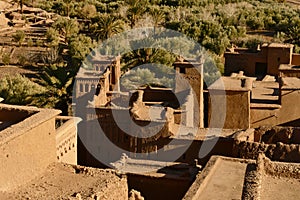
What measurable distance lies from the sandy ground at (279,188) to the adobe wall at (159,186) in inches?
113

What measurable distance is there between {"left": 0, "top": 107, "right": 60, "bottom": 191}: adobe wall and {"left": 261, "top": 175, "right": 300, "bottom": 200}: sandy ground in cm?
349

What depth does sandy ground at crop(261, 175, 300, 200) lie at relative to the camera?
25.7ft

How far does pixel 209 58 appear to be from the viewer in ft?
74.3

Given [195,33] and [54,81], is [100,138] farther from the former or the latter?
[195,33]

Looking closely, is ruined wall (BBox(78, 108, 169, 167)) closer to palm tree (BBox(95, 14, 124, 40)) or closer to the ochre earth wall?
the ochre earth wall

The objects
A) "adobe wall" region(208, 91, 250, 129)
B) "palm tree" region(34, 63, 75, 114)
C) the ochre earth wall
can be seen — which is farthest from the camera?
"palm tree" region(34, 63, 75, 114)

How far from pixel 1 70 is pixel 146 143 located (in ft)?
50.6

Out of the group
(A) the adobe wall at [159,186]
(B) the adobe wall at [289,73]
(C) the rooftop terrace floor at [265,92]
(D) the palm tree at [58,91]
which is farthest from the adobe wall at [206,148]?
(B) the adobe wall at [289,73]

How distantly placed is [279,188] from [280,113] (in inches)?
277

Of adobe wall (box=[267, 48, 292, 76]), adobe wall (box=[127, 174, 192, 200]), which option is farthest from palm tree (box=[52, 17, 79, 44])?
adobe wall (box=[127, 174, 192, 200])

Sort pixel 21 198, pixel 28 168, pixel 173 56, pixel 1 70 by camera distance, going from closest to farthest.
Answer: pixel 21 198 < pixel 28 168 < pixel 173 56 < pixel 1 70

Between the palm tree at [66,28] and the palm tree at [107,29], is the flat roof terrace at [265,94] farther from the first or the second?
the palm tree at [66,28]

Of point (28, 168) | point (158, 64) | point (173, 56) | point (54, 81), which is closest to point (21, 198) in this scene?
A: point (28, 168)

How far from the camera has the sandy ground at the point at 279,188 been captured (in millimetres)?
7828
